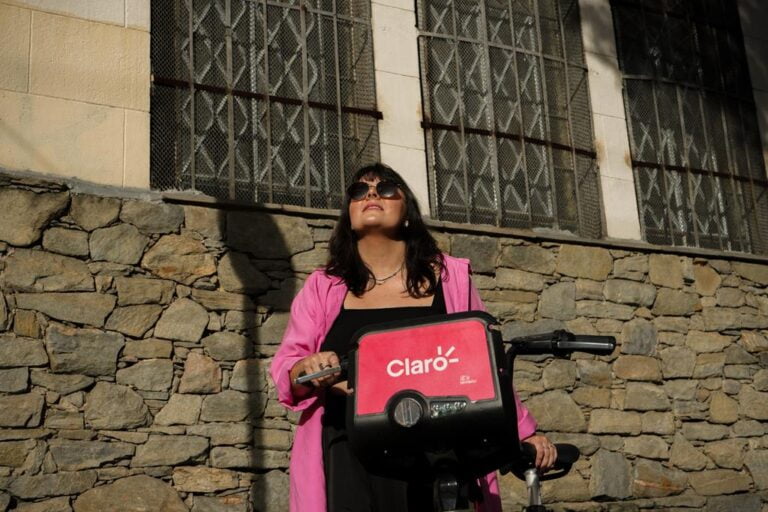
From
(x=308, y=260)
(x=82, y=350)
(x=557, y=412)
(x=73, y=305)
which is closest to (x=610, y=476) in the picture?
(x=557, y=412)

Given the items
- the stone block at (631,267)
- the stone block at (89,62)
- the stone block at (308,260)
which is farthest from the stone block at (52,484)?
the stone block at (631,267)

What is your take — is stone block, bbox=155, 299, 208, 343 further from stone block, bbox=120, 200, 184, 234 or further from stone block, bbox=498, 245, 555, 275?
stone block, bbox=498, 245, 555, 275

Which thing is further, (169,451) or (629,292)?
(629,292)

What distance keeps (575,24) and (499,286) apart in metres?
2.25

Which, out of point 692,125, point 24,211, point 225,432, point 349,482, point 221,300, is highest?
point 692,125

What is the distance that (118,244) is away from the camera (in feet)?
17.0

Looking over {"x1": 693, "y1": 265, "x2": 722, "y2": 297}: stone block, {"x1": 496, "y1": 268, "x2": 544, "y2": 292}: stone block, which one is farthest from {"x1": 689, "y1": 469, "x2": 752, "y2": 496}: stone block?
{"x1": 496, "y1": 268, "x2": 544, "y2": 292}: stone block

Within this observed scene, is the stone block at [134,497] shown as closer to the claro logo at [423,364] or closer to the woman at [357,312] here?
the woman at [357,312]

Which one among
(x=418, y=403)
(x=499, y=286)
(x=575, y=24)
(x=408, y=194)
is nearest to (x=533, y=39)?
(x=575, y=24)

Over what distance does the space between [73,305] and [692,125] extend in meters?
4.86

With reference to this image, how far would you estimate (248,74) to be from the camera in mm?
5902

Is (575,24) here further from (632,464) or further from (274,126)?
(632,464)

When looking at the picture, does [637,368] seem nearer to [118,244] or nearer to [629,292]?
[629,292]

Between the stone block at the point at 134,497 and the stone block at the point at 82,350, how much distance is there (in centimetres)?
56
